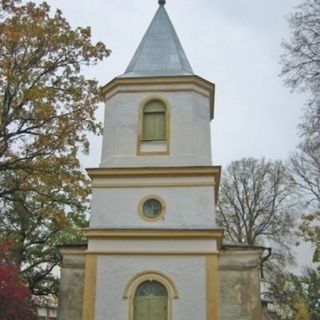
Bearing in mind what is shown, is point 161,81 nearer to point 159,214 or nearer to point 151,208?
point 151,208

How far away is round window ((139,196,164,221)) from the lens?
1495cm

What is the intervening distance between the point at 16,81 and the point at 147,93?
12.9ft

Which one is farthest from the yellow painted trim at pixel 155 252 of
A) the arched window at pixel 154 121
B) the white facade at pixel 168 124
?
the arched window at pixel 154 121

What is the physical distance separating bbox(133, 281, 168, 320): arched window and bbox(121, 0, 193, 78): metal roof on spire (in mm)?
6565

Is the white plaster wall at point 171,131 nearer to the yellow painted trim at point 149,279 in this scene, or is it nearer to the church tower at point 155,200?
the church tower at point 155,200

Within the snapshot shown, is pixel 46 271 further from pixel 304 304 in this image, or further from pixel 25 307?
pixel 304 304

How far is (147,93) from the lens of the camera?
53.8 feet

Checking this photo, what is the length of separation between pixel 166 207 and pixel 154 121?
2.84 m

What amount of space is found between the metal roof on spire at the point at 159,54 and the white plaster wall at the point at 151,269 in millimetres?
5894

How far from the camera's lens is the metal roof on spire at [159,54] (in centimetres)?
1692

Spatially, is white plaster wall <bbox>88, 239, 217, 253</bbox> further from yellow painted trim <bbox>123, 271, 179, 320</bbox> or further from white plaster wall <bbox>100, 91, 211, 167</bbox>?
white plaster wall <bbox>100, 91, 211, 167</bbox>

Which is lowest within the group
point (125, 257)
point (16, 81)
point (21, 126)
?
point (125, 257)

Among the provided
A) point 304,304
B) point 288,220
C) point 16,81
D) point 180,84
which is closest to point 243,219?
point 288,220

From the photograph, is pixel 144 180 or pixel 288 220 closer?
pixel 144 180
